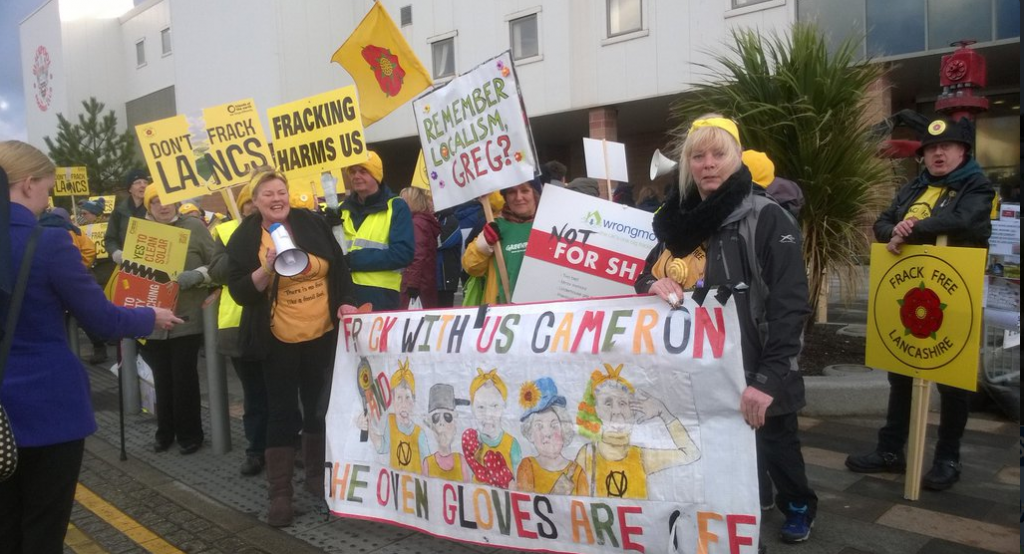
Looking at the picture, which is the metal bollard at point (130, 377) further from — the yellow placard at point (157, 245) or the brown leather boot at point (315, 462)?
the brown leather boot at point (315, 462)

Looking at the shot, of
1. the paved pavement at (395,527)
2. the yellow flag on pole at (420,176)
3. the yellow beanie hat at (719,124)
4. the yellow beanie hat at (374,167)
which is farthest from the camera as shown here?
the yellow flag on pole at (420,176)

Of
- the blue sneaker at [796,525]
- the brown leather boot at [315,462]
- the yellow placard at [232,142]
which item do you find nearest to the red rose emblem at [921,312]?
the blue sneaker at [796,525]

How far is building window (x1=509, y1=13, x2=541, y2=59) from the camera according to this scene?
62.9ft

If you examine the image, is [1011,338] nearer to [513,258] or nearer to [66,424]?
[513,258]

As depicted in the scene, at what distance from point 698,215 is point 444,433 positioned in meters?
1.54

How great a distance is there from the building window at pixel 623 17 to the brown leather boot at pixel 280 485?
15.4 metres

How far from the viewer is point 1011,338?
524 cm

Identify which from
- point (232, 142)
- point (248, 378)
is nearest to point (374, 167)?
point (232, 142)

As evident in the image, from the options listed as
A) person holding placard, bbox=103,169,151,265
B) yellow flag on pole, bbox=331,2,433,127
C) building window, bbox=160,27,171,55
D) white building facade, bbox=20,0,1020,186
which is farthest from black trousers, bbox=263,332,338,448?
building window, bbox=160,27,171,55

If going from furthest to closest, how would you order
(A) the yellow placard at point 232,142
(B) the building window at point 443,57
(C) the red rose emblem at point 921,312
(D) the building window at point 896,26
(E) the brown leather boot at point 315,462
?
(B) the building window at point 443,57
(D) the building window at point 896,26
(A) the yellow placard at point 232,142
(E) the brown leather boot at point 315,462
(C) the red rose emblem at point 921,312

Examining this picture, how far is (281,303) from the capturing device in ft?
13.9

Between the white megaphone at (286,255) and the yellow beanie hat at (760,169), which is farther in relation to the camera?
the yellow beanie hat at (760,169)

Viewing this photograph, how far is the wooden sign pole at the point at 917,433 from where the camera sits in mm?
4047

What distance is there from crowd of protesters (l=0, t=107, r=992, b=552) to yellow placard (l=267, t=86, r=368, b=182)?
326 mm
